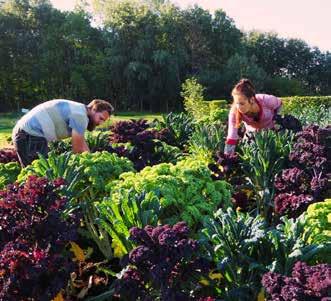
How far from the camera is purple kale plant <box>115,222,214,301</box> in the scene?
223 cm

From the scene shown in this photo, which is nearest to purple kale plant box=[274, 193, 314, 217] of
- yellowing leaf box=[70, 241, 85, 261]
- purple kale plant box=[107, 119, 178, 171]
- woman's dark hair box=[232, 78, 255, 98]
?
yellowing leaf box=[70, 241, 85, 261]

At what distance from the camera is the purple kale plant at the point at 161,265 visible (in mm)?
2232

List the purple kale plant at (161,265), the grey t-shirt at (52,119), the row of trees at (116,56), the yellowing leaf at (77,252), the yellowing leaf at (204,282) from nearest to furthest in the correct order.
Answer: the purple kale plant at (161,265) → the yellowing leaf at (204,282) → the yellowing leaf at (77,252) → the grey t-shirt at (52,119) → the row of trees at (116,56)

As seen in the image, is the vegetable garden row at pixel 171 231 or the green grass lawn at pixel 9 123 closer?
the vegetable garden row at pixel 171 231

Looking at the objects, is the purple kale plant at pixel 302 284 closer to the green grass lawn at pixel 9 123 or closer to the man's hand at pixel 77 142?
the man's hand at pixel 77 142

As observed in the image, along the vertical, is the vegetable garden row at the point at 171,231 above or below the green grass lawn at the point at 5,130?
above

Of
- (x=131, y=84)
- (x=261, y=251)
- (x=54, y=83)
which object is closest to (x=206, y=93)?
(x=131, y=84)

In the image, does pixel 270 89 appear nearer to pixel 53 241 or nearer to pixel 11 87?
pixel 11 87

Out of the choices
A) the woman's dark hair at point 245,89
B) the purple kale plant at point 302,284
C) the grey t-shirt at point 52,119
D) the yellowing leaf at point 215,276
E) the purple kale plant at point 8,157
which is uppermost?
the woman's dark hair at point 245,89

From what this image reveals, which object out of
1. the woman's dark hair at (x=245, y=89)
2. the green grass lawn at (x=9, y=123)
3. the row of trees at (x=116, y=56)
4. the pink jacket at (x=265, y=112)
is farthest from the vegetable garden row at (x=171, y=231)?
the row of trees at (x=116, y=56)

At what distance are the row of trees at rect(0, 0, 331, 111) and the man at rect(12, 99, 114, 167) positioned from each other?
33805 mm

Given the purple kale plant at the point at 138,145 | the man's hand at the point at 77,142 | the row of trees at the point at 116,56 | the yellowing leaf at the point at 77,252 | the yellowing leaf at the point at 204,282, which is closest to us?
the yellowing leaf at the point at 204,282

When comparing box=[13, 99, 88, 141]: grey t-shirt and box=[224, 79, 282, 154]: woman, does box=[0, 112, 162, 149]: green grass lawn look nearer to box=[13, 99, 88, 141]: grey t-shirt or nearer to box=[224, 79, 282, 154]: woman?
box=[13, 99, 88, 141]: grey t-shirt

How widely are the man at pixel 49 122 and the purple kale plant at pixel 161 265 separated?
2.93 m
